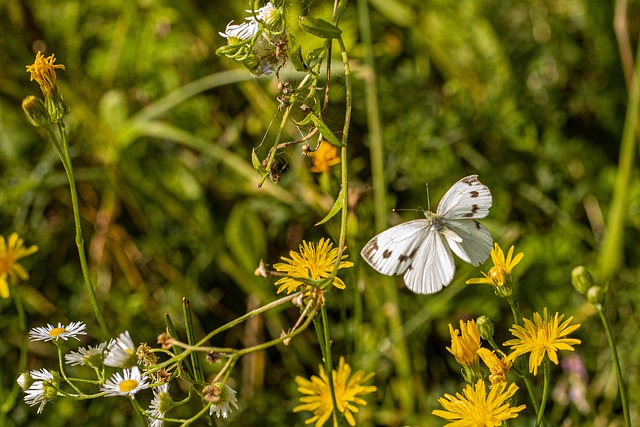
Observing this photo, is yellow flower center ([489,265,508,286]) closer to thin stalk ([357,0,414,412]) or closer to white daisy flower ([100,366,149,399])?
white daisy flower ([100,366,149,399])

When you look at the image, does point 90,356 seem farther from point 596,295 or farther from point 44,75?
point 596,295

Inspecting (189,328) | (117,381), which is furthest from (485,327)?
(117,381)

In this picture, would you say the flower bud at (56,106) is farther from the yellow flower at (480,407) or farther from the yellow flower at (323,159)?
the yellow flower at (480,407)

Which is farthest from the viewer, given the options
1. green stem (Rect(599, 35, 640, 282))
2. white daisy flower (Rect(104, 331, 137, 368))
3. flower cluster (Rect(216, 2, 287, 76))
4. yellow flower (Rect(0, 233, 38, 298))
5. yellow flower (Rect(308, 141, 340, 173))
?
green stem (Rect(599, 35, 640, 282))

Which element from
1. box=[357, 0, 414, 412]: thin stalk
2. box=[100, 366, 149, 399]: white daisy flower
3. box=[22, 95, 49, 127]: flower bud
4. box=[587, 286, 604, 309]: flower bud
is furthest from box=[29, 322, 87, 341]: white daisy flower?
box=[357, 0, 414, 412]: thin stalk

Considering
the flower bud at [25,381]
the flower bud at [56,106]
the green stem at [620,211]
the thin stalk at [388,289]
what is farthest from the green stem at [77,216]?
the green stem at [620,211]

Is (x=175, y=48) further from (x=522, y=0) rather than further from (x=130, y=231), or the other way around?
(x=522, y=0)
